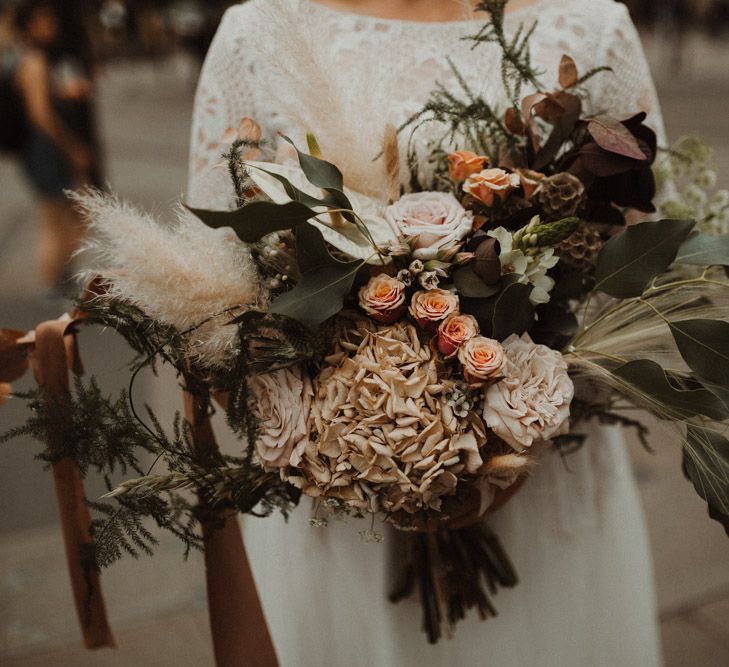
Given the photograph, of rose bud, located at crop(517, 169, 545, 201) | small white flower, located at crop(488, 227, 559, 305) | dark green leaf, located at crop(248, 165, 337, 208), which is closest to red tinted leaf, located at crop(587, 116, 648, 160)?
rose bud, located at crop(517, 169, 545, 201)

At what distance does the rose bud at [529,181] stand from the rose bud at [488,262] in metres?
0.14

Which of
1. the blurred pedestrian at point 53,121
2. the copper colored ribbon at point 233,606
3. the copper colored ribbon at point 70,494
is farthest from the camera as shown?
the blurred pedestrian at point 53,121

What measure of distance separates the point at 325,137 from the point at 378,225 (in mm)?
165

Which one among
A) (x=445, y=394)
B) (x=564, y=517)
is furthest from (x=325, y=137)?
(x=564, y=517)

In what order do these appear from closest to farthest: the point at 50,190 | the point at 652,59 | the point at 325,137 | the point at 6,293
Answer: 1. the point at 325,137
2. the point at 50,190
3. the point at 6,293
4. the point at 652,59

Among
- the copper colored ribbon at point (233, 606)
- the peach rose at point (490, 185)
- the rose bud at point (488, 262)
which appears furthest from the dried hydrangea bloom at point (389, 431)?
the copper colored ribbon at point (233, 606)

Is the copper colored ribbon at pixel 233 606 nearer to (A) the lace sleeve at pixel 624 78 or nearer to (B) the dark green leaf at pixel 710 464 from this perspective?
(B) the dark green leaf at pixel 710 464

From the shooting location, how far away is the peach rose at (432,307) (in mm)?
1082

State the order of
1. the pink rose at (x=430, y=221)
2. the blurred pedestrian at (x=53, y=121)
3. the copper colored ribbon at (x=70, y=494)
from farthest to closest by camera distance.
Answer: the blurred pedestrian at (x=53, y=121) < the copper colored ribbon at (x=70, y=494) < the pink rose at (x=430, y=221)

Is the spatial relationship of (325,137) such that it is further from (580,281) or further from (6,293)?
(6,293)

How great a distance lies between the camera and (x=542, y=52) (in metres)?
1.63

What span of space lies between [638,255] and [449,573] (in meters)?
0.73

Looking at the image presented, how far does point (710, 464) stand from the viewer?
3.62ft

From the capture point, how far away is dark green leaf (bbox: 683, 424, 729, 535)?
1.09m
